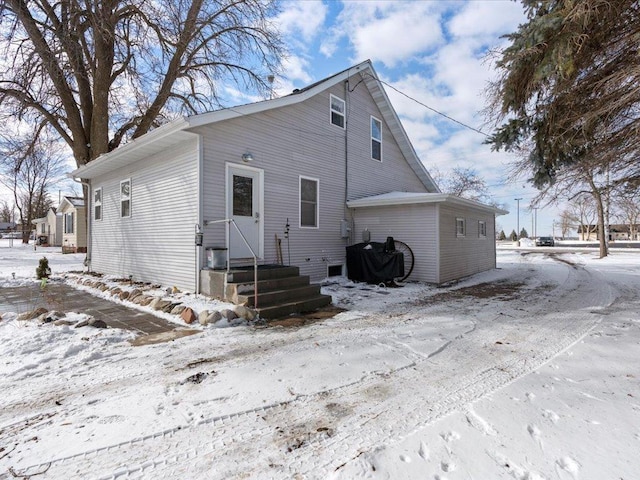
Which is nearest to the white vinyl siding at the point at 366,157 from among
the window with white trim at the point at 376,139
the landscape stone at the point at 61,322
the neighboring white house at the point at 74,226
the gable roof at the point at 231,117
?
the window with white trim at the point at 376,139

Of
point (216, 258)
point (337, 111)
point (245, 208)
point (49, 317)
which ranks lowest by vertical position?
point (49, 317)

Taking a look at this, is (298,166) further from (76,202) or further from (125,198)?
(76,202)

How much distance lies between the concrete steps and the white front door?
3.79 ft

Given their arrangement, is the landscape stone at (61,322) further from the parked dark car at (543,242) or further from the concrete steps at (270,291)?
the parked dark car at (543,242)

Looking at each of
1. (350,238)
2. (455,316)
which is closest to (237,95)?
(350,238)

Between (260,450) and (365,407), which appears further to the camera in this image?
(365,407)

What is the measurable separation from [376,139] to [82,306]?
9835 millimetres

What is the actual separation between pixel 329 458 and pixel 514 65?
5.82m

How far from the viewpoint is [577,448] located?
2072mm

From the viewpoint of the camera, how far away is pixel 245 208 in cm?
752

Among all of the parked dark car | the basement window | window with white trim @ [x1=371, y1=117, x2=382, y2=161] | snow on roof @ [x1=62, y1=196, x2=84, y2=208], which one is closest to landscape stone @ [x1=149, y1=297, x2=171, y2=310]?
the basement window

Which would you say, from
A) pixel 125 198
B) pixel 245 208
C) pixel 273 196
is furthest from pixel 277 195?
pixel 125 198

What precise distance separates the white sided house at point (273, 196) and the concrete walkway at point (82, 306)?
1.36m

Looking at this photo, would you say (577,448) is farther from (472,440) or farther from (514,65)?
(514,65)
